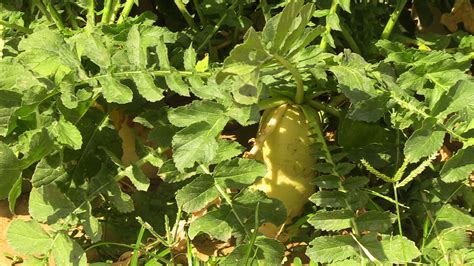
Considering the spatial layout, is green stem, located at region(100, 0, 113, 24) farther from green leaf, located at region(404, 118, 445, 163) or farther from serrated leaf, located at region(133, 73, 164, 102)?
green leaf, located at region(404, 118, 445, 163)

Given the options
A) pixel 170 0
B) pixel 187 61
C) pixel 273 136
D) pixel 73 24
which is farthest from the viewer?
pixel 170 0

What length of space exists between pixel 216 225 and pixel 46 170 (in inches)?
18.7

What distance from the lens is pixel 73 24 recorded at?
8.39 feet

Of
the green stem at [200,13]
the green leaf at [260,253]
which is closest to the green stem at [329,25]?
the green stem at [200,13]

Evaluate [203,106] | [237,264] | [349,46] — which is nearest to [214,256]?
[237,264]

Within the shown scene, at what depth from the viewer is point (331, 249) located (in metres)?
1.84

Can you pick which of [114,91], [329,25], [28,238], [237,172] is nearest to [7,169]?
[28,238]

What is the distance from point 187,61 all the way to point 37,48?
40cm

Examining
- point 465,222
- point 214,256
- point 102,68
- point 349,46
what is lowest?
point 214,256

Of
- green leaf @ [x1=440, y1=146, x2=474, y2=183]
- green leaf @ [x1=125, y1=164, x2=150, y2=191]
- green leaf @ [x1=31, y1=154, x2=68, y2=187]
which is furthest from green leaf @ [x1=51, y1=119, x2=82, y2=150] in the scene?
green leaf @ [x1=440, y1=146, x2=474, y2=183]

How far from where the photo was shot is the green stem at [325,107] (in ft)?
7.41

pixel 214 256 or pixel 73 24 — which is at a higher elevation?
pixel 73 24

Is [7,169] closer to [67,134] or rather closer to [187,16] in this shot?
[67,134]

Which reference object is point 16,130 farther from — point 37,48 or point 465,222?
point 465,222
